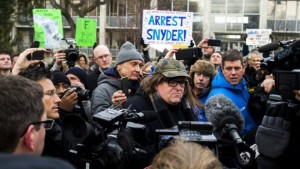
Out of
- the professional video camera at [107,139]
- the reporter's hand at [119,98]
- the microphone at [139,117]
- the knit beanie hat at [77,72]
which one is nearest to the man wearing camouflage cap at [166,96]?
the reporter's hand at [119,98]

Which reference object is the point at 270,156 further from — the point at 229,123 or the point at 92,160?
the point at 92,160

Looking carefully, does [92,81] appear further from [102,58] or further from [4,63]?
[4,63]

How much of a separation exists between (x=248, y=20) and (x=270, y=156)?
130 ft

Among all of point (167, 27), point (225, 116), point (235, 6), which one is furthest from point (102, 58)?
point (235, 6)

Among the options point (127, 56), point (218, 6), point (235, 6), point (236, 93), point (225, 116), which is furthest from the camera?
point (235, 6)

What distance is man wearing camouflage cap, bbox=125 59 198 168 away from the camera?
11.3 ft

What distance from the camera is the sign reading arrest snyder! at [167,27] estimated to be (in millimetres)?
7672

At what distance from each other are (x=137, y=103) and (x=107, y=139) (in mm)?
1057

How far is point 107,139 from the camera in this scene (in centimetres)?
244

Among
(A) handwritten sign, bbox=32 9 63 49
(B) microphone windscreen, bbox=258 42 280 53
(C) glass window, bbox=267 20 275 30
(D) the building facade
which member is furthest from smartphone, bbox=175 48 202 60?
(C) glass window, bbox=267 20 275 30

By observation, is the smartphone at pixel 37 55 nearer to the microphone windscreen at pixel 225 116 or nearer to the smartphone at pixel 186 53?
the smartphone at pixel 186 53

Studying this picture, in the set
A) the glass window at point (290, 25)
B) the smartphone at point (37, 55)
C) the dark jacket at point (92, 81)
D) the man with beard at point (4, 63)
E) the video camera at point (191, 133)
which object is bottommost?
the dark jacket at point (92, 81)

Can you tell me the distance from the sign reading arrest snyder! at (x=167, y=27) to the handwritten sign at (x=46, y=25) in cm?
169

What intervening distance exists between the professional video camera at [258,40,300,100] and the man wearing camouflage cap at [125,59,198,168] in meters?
0.87
